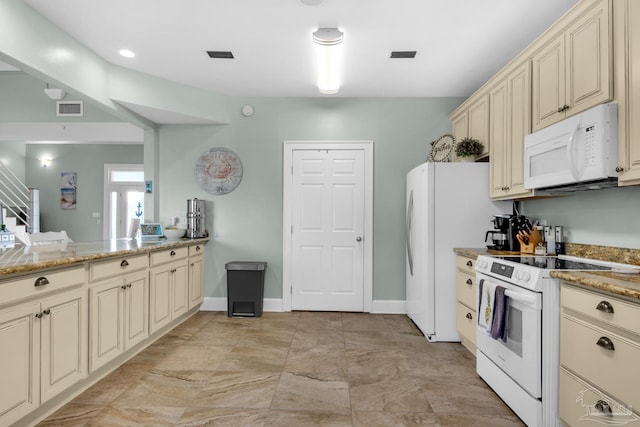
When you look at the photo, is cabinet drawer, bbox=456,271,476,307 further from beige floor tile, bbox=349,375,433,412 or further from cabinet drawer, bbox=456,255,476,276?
beige floor tile, bbox=349,375,433,412

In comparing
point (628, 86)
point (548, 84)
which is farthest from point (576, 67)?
point (628, 86)

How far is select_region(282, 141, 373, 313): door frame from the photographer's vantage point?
4203 millimetres

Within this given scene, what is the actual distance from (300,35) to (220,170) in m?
2.05

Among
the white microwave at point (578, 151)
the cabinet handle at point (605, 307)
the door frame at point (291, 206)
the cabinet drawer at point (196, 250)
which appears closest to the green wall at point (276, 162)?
the door frame at point (291, 206)

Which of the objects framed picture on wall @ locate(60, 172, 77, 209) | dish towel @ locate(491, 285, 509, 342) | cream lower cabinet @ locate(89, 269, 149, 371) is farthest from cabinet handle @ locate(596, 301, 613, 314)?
framed picture on wall @ locate(60, 172, 77, 209)

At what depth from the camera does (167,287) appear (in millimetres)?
3316

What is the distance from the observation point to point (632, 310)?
4.41 feet

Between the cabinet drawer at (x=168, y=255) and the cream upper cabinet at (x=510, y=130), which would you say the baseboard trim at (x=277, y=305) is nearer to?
the cabinet drawer at (x=168, y=255)

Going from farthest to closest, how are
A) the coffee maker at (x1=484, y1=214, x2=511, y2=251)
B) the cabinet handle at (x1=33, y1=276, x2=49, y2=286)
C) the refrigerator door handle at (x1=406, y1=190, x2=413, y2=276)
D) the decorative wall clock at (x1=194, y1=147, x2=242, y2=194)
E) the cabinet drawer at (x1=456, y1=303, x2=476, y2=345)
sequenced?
the decorative wall clock at (x1=194, y1=147, x2=242, y2=194) → the refrigerator door handle at (x1=406, y1=190, x2=413, y2=276) → the coffee maker at (x1=484, y1=214, x2=511, y2=251) → the cabinet drawer at (x1=456, y1=303, x2=476, y2=345) → the cabinet handle at (x1=33, y1=276, x2=49, y2=286)

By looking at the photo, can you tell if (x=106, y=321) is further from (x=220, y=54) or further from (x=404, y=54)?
(x=404, y=54)

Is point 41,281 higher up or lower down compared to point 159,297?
higher up

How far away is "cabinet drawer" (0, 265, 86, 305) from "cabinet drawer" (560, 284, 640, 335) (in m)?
2.69

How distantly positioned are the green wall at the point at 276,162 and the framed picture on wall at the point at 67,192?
4853 millimetres

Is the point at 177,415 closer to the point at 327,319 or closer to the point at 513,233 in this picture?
the point at 327,319
